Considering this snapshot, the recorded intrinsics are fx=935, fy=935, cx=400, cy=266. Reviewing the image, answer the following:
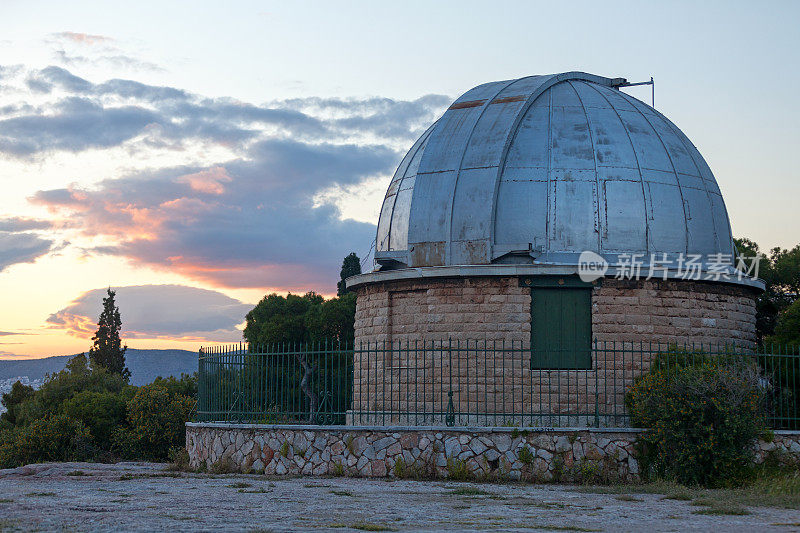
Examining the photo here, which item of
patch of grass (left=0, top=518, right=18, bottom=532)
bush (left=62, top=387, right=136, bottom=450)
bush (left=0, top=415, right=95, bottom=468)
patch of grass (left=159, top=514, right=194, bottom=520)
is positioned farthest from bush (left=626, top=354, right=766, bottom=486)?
bush (left=62, top=387, right=136, bottom=450)

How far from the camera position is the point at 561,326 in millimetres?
17828

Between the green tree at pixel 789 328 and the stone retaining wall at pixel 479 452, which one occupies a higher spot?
the green tree at pixel 789 328

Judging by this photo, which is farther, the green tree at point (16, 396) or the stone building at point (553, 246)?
the green tree at point (16, 396)

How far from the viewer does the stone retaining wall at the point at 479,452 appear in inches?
597

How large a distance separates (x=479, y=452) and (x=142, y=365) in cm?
12561

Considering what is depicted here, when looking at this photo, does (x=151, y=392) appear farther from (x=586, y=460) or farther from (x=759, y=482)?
(x=759, y=482)

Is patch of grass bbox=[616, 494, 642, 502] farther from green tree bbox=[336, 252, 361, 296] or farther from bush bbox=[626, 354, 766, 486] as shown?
green tree bbox=[336, 252, 361, 296]

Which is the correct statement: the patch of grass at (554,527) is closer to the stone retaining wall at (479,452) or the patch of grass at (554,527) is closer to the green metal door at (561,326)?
the stone retaining wall at (479,452)

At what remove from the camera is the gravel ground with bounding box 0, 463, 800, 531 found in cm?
980

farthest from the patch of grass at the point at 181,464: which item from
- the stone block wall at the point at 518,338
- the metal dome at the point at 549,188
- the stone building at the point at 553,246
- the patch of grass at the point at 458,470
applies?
the metal dome at the point at 549,188

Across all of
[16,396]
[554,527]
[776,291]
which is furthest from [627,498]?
[16,396]

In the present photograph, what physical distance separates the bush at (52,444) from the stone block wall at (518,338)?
8557mm

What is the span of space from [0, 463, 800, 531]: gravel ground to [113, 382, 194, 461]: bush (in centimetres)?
691

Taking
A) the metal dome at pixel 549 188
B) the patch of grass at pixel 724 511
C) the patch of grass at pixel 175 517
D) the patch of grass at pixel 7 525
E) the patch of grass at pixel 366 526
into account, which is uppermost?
the metal dome at pixel 549 188
